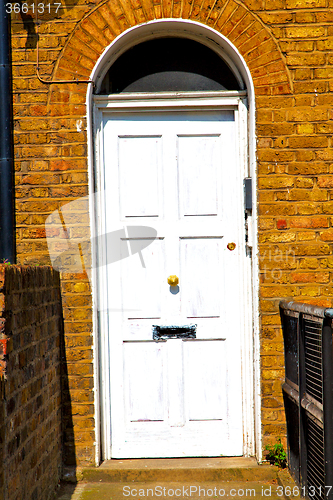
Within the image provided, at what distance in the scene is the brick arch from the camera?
147 inches

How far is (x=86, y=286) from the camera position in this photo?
3.76 metres

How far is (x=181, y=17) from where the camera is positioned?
12.4 ft

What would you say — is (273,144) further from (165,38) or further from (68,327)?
(68,327)

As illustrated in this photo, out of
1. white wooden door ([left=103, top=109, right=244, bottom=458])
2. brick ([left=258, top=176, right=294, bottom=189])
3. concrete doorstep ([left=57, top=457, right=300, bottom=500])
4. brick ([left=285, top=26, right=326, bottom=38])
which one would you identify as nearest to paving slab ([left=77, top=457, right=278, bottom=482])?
concrete doorstep ([left=57, top=457, right=300, bottom=500])

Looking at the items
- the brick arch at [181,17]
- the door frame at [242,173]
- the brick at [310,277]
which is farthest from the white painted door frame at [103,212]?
the brick at [310,277]

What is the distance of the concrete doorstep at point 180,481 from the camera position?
3398 mm

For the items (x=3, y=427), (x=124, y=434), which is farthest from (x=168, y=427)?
(x=3, y=427)

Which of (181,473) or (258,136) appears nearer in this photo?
(181,473)

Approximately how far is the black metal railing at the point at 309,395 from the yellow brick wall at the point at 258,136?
0.29 meters

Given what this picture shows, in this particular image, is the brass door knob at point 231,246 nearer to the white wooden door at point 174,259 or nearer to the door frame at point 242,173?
the white wooden door at point 174,259

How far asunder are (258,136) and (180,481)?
278cm

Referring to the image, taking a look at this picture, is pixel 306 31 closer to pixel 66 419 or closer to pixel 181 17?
pixel 181 17

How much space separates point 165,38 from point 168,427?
129 inches

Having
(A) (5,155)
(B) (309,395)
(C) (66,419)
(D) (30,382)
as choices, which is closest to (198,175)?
(A) (5,155)
